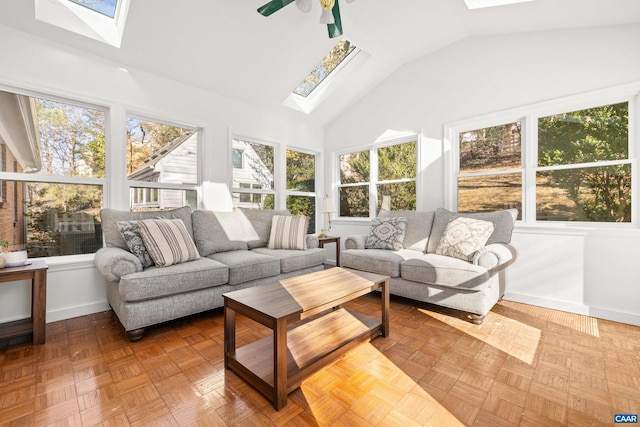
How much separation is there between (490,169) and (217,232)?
10.8 feet

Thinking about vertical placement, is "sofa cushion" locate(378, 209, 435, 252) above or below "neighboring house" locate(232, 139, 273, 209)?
below

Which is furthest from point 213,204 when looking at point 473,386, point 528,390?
point 528,390

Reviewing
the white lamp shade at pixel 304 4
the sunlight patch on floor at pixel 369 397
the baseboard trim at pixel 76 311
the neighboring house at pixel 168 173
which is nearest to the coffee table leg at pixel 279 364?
the sunlight patch on floor at pixel 369 397

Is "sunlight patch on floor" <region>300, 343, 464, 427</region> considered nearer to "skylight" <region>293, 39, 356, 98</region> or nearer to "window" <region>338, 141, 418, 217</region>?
"window" <region>338, 141, 418, 217</region>

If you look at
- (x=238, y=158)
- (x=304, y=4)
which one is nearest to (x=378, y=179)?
(x=238, y=158)

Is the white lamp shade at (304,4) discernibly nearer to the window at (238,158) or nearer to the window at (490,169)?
the window at (238,158)

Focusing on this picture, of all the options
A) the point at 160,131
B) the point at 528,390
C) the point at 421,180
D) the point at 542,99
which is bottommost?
the point at 528,390

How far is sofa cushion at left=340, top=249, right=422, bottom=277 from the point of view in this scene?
9.59 feet

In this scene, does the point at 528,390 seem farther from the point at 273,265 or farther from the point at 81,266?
the point at 81,266

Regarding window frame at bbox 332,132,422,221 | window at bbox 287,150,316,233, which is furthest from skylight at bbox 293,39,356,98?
window frame at bbox 332,132,422,221

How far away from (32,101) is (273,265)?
2.65 m

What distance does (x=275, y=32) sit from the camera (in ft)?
10.2

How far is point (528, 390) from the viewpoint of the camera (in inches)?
62.2

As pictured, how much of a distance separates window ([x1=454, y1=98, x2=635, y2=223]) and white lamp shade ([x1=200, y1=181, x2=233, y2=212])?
9.91 feet
